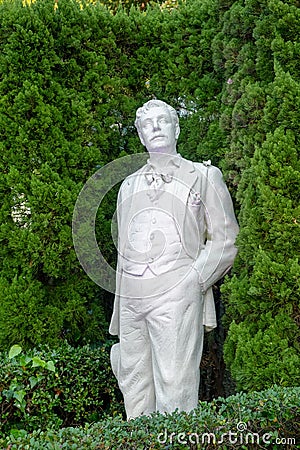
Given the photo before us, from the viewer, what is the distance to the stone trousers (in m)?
3.55

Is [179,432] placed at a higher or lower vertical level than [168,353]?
lower

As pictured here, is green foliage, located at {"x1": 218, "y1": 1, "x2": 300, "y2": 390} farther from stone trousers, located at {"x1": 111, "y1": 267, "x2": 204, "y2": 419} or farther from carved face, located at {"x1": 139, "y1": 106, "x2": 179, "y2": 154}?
carved face, located at {"x1": 139, "y1": 106, "x2": 179, "y2": 154}

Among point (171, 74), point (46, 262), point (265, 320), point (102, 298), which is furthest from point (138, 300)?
point (171, 74)

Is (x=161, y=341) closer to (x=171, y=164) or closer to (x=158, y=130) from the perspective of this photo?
(x=171, y=164)

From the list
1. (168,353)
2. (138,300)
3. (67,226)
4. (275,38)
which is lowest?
(168,353)

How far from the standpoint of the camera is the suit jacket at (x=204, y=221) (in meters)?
3.73

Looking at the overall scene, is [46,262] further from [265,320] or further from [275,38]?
[275,38]

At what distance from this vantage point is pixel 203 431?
297 centimetres

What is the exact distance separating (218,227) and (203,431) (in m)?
1.31

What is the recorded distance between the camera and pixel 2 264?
4.74 m

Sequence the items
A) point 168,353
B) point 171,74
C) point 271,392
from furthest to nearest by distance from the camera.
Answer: point 171,74 < point 168,353 < point 271,392

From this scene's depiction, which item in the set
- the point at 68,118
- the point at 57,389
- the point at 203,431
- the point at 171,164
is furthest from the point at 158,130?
the point at 57,389

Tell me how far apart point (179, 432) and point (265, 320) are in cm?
96

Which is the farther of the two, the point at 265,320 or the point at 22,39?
A: the point at 22,39
